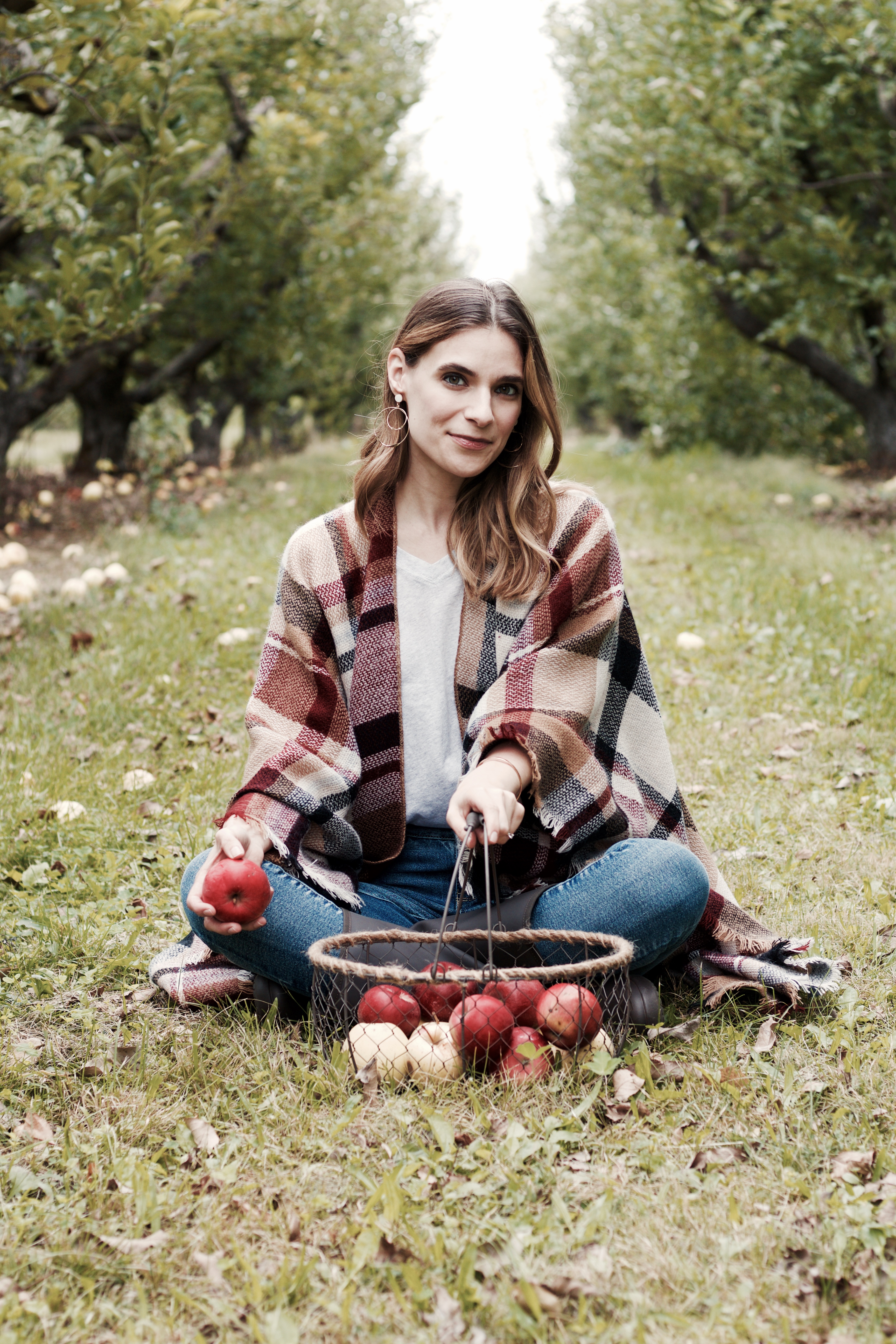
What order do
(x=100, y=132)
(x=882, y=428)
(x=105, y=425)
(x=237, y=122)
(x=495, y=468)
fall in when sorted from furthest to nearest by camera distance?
(x=105, y=425) → (x=882, y=428) → (x=237, y=122) → (x=100, y=132) → (x=495, y=468)

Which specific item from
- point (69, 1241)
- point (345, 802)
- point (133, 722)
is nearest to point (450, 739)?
point (345, 802)

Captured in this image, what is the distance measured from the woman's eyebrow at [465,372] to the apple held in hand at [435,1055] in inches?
54.9

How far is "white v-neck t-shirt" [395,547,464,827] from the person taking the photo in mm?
2566

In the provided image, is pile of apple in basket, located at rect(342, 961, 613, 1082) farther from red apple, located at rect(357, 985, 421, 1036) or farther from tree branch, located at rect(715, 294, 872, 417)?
tree branch, located at rect(715, 294, 872, 417)

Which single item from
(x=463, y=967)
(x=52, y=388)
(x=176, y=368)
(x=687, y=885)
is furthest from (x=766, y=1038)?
(x=176, y=368)

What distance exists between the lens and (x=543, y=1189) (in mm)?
1860

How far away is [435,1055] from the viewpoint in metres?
2.11

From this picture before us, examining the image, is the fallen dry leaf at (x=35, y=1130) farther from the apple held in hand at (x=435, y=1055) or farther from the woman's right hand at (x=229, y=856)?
Answer: the apple held in hand at (x=435, y=1055)

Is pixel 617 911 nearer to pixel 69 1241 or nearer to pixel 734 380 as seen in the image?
→ pixel 69 1241

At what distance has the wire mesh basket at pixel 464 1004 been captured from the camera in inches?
79.9

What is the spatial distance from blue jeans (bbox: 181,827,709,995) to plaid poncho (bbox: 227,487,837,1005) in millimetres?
98

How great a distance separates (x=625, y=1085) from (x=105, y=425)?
1107 cm

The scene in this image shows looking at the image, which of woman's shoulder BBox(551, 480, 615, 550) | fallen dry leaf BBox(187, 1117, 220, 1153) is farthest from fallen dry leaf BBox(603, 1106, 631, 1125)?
woman's shoulder BBox(551, 480, 615, 550)

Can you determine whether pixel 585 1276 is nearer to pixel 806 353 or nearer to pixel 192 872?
pixel 192 872
